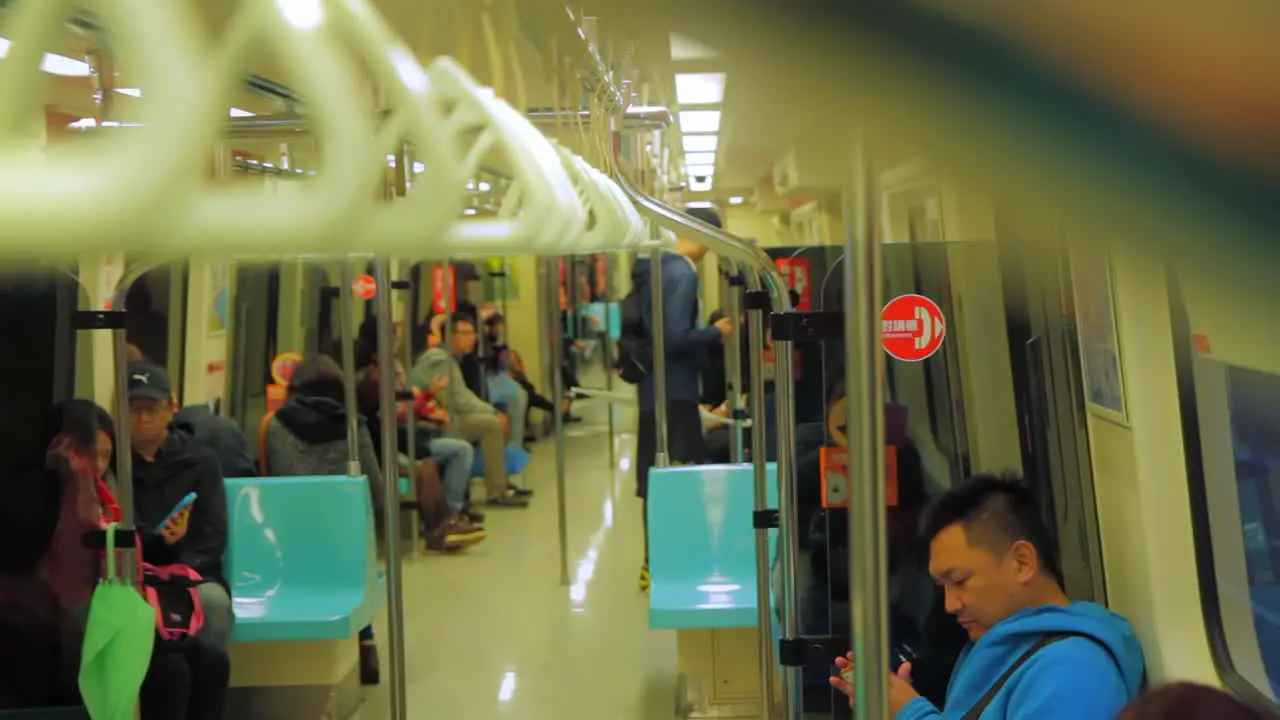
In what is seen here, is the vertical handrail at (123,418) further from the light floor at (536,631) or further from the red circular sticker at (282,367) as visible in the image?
the red circular sticker at (282,367)

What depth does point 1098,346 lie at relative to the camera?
230cm

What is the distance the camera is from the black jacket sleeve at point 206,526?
4.07 metres

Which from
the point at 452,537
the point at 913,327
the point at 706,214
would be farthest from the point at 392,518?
the point at 452,537

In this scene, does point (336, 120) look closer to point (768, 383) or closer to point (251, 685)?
point (768, 383)

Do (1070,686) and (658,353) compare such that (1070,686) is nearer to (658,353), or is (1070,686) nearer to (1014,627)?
(1014,627)

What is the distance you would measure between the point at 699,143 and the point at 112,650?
6016 mm

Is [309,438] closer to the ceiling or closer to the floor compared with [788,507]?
closer to the ceiling

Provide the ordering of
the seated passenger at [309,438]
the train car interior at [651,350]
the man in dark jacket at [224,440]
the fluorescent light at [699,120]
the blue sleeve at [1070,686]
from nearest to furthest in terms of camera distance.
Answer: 1. the train car interior at [651,350]
2. the blue sleeve at [1070,686]
3. the man in dark jacket at [224,440]
4. the seated passenger at [309,438]
5. the fluorescent light at [699,120]

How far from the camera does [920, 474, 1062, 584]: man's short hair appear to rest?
2.25 meters

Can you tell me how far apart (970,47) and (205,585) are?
4037 millimetres

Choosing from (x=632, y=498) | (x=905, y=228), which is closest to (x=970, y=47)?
(x=905, y=228)

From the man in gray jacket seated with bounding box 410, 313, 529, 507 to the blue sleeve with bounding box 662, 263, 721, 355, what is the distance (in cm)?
317

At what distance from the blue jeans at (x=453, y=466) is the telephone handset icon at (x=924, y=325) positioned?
5.71 m

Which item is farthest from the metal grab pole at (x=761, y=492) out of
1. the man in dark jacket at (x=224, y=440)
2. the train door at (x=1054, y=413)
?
the man in dark jacket at (x=224, y=440)
